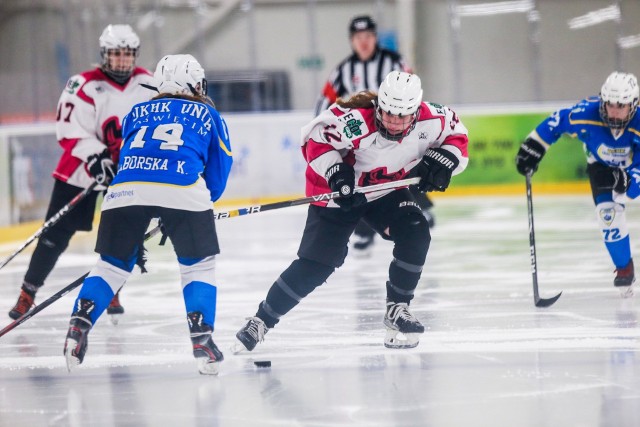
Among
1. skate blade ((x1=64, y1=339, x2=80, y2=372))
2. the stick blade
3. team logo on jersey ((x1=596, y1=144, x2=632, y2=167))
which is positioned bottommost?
the stick blade

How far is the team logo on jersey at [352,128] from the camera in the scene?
3.62 m

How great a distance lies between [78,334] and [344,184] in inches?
37.2

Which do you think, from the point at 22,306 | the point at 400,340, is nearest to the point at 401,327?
the point at 400,340

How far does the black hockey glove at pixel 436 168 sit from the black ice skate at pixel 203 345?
0.87 metres

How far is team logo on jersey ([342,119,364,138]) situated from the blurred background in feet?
19.9

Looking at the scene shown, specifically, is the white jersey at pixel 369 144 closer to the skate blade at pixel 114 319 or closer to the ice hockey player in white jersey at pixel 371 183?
the ice hockey player in white jersey at pixel 371 183

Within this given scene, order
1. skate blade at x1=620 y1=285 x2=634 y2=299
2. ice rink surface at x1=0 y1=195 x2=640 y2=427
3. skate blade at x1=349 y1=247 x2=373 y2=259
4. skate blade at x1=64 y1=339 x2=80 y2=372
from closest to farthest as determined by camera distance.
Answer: ice rink surface at x1=0 y1=195 x2=640 y2=427 → skate blade at x1=64 y1=339 x2=80 y2=372 → skate blade at x1=620 y1=285 x2=634 y2=299 → skate blade at x1=349 y1=247 x2=373 y2=259

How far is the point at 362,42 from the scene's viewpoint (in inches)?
260

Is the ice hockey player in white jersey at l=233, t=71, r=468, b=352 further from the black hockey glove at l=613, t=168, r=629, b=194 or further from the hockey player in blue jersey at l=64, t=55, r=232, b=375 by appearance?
the black hockey glove at l=613, t=168, r=629, b=194

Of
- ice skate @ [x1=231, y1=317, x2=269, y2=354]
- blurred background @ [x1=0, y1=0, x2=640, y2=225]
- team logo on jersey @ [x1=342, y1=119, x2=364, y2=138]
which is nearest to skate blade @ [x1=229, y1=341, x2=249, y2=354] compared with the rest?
ice skate @ [x1=231, y1=317, x2=269, y2=354]

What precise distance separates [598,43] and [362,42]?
5211 mm

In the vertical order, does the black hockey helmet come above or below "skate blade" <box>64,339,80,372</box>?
above

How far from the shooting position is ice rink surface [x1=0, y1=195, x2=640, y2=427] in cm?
288

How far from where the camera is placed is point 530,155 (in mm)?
4723
